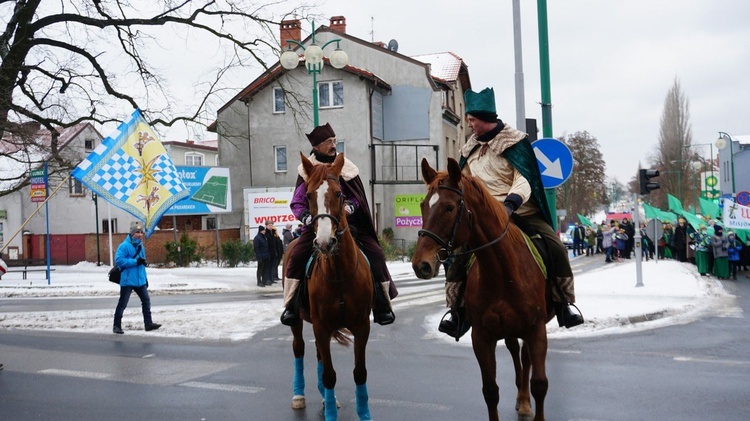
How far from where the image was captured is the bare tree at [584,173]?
74.2 m

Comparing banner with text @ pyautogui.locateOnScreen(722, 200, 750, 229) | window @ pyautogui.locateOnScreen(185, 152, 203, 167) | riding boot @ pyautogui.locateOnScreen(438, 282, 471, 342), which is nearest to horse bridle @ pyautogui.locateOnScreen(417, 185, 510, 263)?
riding boot @ pyautogui.locateOnScreen(438, 282, 471, 342)

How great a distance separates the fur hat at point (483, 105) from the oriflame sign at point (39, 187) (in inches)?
823

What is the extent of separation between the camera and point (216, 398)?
788cm

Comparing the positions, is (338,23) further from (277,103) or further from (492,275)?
(492,275)

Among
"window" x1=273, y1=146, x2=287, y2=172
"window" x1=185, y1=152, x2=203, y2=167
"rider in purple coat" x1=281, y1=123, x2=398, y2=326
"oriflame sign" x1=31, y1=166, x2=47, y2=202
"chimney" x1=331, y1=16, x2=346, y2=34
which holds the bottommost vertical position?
"rider in purple coat" x1=281, y1=123, x2=398, y2=326

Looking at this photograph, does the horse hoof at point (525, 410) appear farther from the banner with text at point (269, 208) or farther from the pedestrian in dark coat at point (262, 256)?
the banner with text at point (269, 208)

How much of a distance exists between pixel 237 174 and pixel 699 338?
35832 mm

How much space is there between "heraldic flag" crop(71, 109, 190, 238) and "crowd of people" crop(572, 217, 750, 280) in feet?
54.3

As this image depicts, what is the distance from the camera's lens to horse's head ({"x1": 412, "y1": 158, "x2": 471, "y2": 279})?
4.68 metres

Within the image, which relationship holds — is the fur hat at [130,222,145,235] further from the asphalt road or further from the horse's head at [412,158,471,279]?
the horse's head at [412,158,471,279]

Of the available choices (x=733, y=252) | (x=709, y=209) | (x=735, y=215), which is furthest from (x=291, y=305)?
(x=709, y=209)

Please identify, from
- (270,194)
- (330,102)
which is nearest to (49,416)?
(270,194)

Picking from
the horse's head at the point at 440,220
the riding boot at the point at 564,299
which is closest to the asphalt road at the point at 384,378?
the riding boot at the point at 564,299

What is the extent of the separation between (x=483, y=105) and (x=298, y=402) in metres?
3.39
